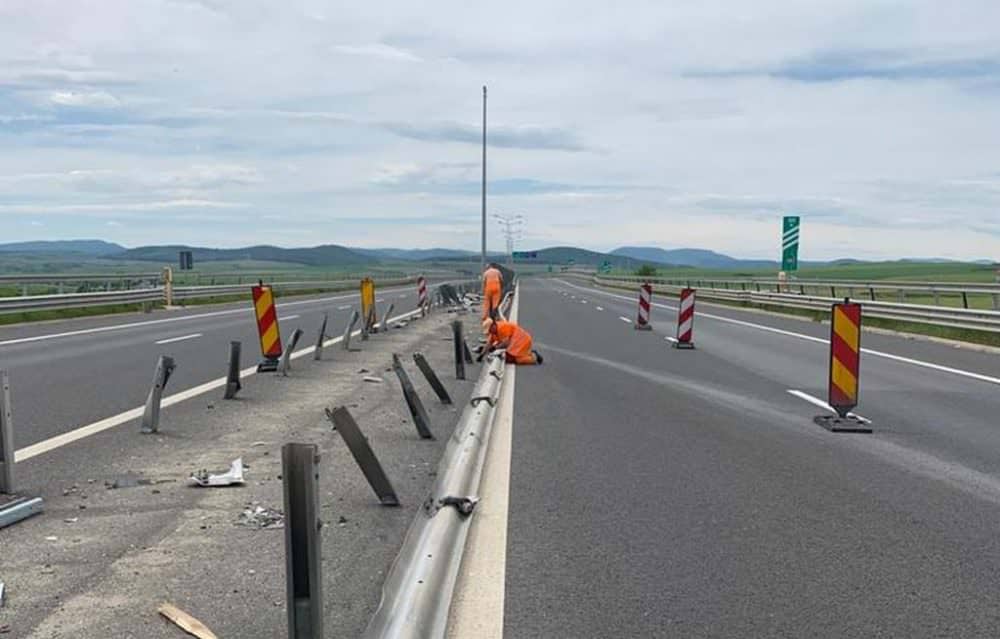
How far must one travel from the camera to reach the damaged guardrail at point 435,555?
4.77 m

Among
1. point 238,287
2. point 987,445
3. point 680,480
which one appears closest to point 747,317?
point 238,287

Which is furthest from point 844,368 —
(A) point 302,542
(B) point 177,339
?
(B) point 177,339

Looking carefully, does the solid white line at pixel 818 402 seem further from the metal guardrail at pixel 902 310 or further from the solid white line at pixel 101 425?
the metal guardrail at pixel 902 310

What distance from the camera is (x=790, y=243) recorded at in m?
48.3

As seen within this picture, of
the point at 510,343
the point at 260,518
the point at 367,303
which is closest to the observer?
the point at 260,518

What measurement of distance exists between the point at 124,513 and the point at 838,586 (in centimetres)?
458

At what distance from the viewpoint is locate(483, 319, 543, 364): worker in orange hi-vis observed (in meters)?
19.4

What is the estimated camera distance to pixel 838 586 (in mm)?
5938

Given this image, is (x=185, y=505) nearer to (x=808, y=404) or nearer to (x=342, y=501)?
(x=342, y=501)

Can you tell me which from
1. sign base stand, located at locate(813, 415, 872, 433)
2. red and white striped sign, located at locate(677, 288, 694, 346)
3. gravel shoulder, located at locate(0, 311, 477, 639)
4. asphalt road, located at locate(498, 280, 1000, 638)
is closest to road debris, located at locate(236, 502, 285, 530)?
gravel shoulder, located at locate(0, 311, 477, 639)

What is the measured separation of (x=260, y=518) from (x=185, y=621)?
212cm

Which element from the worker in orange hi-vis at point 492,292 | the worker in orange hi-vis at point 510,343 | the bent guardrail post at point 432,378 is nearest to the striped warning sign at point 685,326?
the worker in orange hi-vis at point 510,343

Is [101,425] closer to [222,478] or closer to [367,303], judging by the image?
[222,478]

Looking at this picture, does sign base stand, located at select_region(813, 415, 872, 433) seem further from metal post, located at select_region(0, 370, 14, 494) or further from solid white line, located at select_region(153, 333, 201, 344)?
solid white line, located at select_region(153, 333, 201, 344)
